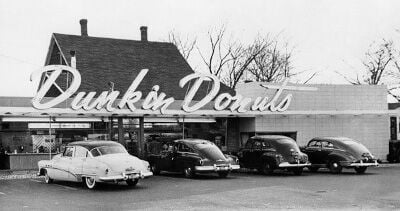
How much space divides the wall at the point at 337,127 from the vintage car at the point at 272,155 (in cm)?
469

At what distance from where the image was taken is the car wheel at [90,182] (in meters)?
18.0

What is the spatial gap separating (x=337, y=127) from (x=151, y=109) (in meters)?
11.2

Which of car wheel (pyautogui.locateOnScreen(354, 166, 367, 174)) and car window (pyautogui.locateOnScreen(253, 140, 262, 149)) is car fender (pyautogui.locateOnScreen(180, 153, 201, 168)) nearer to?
car window (pyautogui.locateOnScreen(253, 140, 262, 149))

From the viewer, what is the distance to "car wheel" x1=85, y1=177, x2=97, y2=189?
1802 cm

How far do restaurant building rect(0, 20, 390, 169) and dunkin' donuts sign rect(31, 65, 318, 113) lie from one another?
0.13 ft

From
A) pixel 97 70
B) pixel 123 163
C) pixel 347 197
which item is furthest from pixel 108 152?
pixel 97 70

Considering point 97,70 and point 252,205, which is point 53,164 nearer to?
point 252,205

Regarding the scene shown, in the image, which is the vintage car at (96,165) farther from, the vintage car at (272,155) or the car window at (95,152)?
the vintage car at (272,155)

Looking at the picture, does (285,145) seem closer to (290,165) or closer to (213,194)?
(290,165)

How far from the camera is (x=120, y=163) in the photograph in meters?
17.8

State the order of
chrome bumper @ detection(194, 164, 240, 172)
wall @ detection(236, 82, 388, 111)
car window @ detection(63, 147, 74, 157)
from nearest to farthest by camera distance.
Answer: car window @ detection(63, 147, 74, 157)
chrome bumper @ detection(194, 164, 240, 172)
wall @ detection(236, 82, 388, 111)

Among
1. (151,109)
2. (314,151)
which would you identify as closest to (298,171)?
(314,151)

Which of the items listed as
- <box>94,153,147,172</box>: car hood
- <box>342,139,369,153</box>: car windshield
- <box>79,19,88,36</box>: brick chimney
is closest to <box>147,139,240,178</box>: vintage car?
<box>94,153,147,172</box>: car hood

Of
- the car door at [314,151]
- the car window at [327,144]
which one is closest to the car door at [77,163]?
the car door at [314,151]
